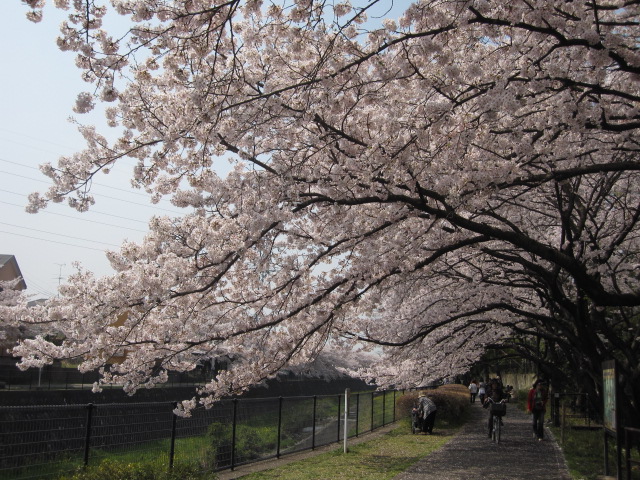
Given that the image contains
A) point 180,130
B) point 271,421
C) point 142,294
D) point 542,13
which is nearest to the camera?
point 542,13

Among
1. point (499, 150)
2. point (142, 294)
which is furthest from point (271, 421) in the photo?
point (499, 150)

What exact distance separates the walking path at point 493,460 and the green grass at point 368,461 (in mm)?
400

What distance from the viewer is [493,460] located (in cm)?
1395

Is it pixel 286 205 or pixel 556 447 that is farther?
pixel 556 447

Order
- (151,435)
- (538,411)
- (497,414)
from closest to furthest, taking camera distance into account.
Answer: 1. (151,435)
2. (497,414)
3. (538,411)

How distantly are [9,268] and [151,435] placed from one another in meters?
41.5

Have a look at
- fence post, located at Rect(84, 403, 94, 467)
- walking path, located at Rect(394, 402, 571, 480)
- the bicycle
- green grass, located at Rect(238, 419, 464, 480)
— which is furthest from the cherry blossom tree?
the bicycle

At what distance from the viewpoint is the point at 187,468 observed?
24.1 feet

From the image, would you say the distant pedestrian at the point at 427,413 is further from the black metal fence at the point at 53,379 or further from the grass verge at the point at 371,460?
the black metal fence at the point at 53,379

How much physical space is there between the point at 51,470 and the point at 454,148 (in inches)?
246

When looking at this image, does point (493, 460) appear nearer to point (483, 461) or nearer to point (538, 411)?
point (483, 461)

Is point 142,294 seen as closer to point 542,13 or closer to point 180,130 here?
point 180,130

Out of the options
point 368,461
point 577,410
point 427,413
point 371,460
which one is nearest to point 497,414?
point 427,413

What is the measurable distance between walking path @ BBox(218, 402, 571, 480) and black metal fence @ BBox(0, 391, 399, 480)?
0.43 metres
